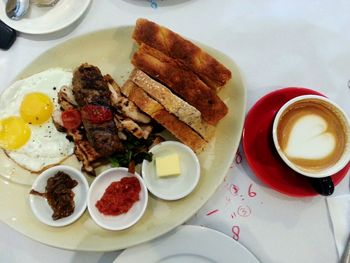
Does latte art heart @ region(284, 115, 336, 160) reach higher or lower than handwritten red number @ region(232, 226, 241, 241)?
higher

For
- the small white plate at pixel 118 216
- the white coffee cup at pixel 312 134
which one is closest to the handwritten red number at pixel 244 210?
the white coffee cup at pixel 312 134

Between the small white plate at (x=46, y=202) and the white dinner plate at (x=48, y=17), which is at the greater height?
the white dinner plate at (x=48, y=17)

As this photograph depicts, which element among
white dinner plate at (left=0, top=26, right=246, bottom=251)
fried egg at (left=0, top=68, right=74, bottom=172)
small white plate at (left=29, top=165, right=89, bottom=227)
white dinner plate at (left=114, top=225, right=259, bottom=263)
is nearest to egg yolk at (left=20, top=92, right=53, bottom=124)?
fried egg at (left=0, top=68, right=74, bottom=172)

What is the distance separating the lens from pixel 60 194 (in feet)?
6.09

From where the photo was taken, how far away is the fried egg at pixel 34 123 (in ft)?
6.39

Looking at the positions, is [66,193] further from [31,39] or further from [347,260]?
[347,260]

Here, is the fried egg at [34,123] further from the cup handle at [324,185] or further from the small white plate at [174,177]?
the cup handle at [324,185]

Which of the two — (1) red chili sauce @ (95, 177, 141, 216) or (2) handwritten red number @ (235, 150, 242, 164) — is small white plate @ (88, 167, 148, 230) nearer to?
(1) red chili sauce @ (95, 177, 141, 216)

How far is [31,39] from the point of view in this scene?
2068 mm

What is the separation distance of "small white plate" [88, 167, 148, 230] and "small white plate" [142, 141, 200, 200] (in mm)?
47

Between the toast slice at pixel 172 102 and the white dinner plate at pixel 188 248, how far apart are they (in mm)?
401

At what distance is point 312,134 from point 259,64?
42cm

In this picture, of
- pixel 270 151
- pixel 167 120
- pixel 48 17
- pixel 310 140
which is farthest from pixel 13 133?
pixel 310 140

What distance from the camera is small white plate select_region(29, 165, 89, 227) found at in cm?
182
